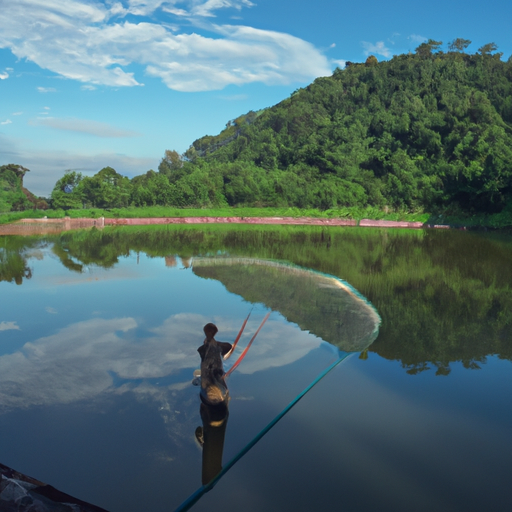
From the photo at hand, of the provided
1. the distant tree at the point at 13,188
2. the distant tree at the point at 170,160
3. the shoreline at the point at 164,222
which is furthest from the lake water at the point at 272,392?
the distant tree at the point at 170,160

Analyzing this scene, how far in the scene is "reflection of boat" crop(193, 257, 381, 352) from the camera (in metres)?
10.8

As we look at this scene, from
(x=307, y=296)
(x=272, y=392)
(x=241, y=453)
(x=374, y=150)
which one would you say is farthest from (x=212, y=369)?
(x=374, y=150)

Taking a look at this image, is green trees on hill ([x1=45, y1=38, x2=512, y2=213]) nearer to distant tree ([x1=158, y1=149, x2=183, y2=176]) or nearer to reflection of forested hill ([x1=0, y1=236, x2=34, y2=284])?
distant tree ([x1=158, y1=149, x2=183, y2=176])

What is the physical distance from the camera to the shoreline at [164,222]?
133 feet

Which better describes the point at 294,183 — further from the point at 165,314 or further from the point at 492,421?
the point at 492,421

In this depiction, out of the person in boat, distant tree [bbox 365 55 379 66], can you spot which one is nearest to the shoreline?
the person in boat

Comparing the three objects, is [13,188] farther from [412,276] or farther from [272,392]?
[272,392]

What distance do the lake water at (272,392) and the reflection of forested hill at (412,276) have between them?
0.29 feet

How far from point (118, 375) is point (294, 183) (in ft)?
200

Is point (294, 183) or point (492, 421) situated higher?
point (294, 183)

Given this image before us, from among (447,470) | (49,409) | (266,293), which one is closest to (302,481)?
(447,470)

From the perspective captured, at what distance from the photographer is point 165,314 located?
40.4 ft

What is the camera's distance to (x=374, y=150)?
2990 inches

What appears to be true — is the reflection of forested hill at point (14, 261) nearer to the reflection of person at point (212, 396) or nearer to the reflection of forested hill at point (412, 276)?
the reflection of forested hill at point (412, 276)
